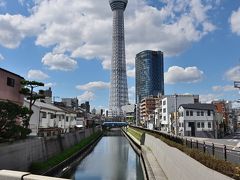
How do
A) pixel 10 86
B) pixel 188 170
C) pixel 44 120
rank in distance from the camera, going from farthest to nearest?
pixel 44 120, pixel 10 86, pixel 188 170

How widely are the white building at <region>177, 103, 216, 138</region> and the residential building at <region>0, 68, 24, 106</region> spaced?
43.6 metres

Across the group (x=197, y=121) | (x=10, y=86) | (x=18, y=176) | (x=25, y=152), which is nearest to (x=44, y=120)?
(x=10, y=86)

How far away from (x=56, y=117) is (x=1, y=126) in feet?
112

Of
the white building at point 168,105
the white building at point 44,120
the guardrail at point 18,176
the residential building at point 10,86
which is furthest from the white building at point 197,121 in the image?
the guardrail at point 18,176

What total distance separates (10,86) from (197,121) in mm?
48262

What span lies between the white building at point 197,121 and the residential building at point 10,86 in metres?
43.6

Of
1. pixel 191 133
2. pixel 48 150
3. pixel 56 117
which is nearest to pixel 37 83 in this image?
pixel 48 150

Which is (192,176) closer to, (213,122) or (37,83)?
(37,83)

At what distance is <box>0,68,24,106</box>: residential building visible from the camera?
95.9 ft

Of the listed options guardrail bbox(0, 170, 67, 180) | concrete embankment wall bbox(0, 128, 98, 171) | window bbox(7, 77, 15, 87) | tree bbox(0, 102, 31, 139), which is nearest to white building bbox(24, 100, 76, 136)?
concrete embankment wall bbox(0, 128, 98, 171)

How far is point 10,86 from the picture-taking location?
102ft

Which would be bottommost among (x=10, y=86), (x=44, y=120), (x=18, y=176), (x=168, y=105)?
(x=18, y=176)

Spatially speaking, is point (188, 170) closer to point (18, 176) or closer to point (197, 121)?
point (18, 176)

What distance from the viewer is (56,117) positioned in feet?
185
